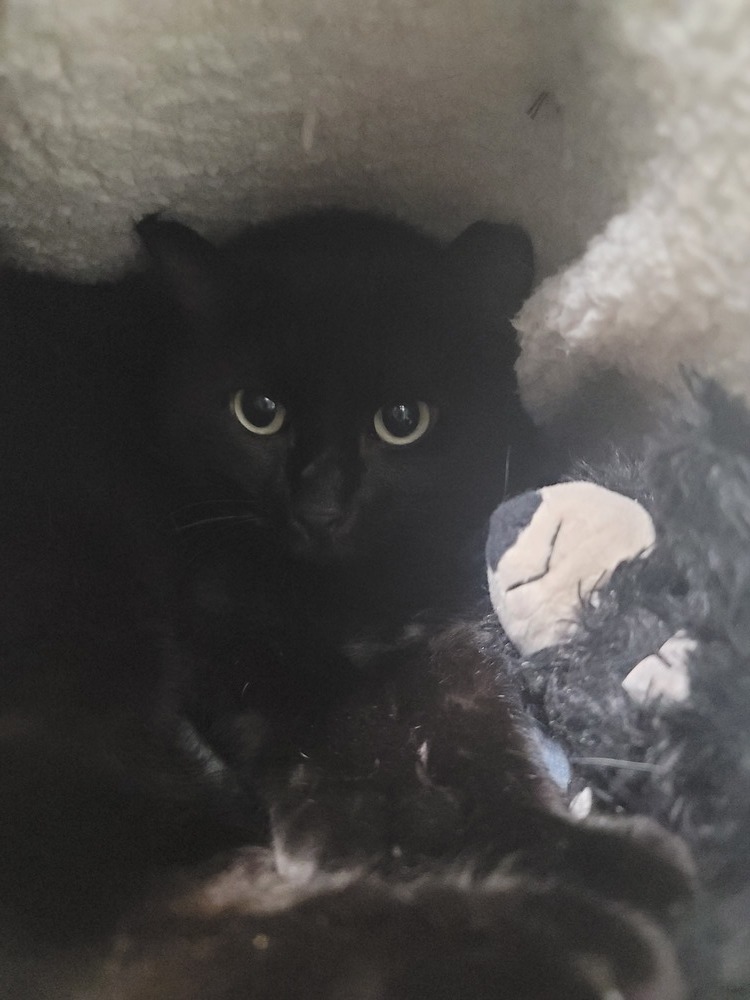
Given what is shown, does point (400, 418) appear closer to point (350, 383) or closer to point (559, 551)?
point (350, 383)

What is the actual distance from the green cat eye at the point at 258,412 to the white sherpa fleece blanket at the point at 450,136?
23 centimetres

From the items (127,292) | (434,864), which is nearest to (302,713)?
(434,864)

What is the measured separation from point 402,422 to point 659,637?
0.34 meters

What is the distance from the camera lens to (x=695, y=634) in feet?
1.91

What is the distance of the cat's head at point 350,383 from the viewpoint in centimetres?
81

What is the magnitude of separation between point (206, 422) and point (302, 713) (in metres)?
0.32

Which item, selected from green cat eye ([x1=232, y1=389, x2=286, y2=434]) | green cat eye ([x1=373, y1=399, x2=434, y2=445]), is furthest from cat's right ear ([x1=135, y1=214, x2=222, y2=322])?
green cat eye ([x1=373, y1=399, x2=434, y2=445])

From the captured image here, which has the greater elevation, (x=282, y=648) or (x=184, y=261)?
(x=184, y=261)

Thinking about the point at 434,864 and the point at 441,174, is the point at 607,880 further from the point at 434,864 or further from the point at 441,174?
the point at 441,174

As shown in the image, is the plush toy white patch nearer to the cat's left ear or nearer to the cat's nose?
the cat's nose

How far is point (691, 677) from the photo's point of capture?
573 millimetres

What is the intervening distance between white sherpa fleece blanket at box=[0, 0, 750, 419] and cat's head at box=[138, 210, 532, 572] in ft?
0.25

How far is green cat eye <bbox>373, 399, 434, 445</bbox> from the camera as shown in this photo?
32.6 inches

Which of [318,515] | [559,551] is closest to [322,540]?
[318,515]
